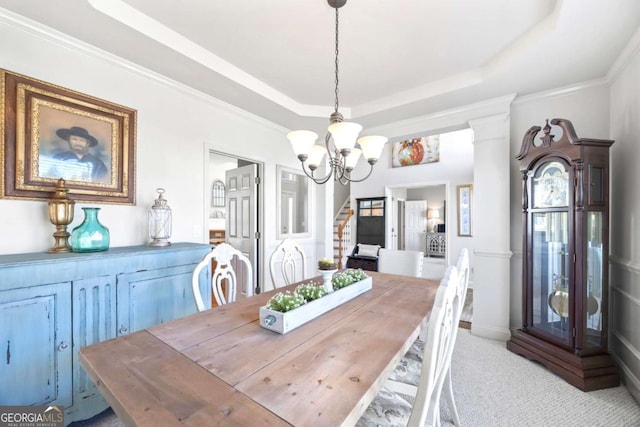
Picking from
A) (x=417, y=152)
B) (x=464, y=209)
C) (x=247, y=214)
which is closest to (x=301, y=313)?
(x=247, y=214)

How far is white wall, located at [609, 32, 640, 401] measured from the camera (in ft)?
6.51

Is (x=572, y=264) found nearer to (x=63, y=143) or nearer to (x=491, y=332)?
(x=491, y=332)

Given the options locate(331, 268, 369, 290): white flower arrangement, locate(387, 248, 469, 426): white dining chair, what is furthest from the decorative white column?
locate(331, 268, 369, 290): white flower arrangement

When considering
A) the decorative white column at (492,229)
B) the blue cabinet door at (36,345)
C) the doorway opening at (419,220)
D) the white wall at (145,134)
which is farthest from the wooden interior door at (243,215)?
the doorway opening at (419,220)

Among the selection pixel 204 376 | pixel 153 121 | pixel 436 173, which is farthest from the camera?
pixel 436 173

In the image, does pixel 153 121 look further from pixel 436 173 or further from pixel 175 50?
pixel 436 173

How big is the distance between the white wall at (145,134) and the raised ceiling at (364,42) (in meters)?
0.15

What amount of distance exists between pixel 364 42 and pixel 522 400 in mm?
2916

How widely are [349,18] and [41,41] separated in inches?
83.1

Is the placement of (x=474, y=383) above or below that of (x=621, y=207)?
below

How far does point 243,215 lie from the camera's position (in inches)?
147

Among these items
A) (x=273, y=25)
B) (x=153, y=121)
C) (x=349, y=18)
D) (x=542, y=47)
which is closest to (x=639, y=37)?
(x=542, y=47)

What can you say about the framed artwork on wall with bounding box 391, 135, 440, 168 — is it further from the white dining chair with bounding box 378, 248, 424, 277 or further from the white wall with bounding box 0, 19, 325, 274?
the white wall with bounding box 0, 19, 325, 274

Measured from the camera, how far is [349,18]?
190cm
